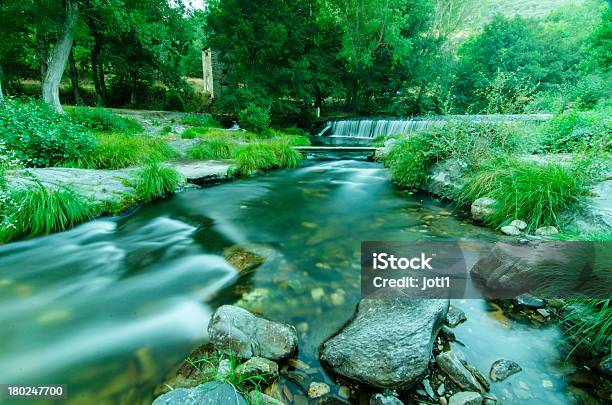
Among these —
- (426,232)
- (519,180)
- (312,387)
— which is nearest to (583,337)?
(312,387)

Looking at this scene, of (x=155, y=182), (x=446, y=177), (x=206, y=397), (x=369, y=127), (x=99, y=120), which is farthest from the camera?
(x=369, y=127)

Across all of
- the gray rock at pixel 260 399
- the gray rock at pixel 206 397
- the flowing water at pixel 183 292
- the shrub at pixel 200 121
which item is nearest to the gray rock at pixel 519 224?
the flowing water at pixel 183 292

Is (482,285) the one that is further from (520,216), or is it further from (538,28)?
(538,28)

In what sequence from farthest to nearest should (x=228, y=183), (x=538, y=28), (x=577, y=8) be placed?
(x=577, y=8) < (x=538, y=28) < (x=228, y=183)

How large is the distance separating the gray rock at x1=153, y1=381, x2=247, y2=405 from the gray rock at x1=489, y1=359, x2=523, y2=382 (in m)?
1.53

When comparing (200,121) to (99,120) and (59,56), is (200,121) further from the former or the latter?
(59,56)

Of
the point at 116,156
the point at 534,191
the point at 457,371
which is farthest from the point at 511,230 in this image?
the point at 116,156

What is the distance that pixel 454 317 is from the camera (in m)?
2.34

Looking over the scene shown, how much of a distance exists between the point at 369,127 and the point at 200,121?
31.5ft

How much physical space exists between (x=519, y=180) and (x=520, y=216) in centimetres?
55

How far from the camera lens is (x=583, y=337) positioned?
6.77 ft

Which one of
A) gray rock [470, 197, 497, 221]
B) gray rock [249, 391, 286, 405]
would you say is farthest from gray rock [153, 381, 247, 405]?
gray rock [470, 197, 497, 221]

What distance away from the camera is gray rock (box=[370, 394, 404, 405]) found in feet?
5.43

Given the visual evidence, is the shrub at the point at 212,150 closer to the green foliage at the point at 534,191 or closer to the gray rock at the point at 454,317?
the green foliage at the point at 534,191
